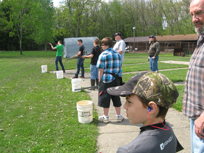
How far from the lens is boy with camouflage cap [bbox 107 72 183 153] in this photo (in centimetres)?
141

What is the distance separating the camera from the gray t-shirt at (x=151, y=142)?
138cm

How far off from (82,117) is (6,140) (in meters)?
1.65

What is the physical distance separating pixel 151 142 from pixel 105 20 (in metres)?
70.0

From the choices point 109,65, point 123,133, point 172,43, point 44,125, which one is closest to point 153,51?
point 109,65

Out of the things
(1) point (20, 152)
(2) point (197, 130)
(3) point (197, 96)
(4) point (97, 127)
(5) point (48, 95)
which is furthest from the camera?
(5) point (48, 95)

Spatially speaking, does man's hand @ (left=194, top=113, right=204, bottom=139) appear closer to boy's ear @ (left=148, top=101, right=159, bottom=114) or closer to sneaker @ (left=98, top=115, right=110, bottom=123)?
boy's ear @ (left=148, top=101, right=159, bottom=114)

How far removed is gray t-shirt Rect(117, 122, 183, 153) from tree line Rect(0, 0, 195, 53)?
140 ft

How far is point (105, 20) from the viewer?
68.4m

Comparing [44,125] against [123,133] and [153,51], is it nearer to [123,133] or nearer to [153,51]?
[123,133]

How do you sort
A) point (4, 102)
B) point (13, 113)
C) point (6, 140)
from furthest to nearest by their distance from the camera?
point (4, 102), point (13, 113), point (6, 140)

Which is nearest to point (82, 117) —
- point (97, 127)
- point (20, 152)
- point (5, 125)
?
point (97, 127)

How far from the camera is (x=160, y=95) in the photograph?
4.66 feet

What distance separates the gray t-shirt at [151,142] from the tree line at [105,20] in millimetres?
42637

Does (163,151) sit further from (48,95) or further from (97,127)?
(48,95)
